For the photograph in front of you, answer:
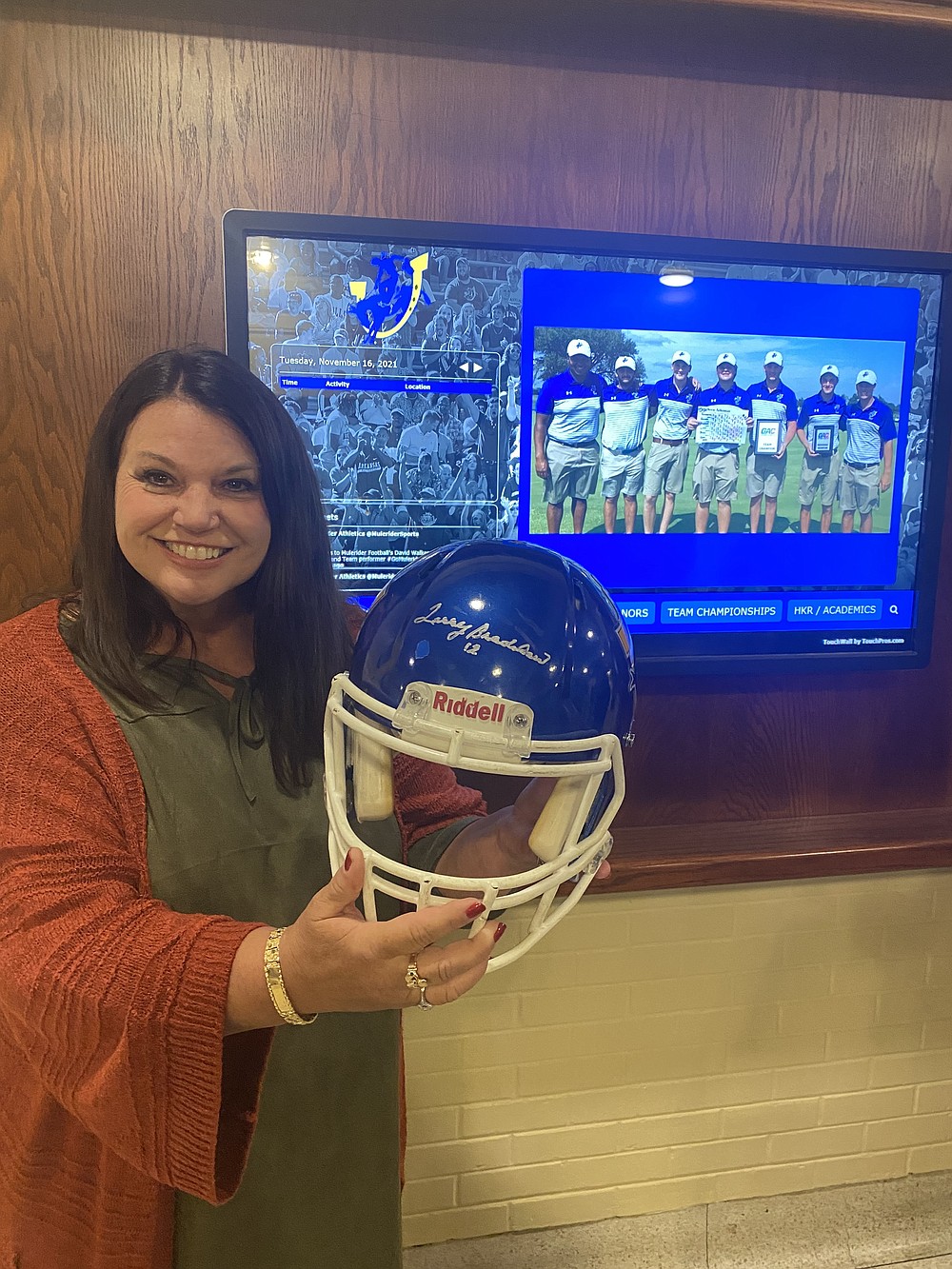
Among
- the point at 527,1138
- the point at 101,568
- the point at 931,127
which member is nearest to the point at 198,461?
the point at 101,568

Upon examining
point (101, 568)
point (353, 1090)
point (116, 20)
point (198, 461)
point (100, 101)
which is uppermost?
point (116, 20)

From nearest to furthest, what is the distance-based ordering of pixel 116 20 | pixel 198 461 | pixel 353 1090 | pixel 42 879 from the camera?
pixel 42 879, pixel 198 461, pixel 353 1090, pixel 116 20

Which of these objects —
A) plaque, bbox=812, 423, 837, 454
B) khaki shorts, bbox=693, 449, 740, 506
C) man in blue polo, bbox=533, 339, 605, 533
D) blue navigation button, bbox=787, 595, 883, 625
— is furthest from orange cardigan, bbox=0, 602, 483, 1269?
plaque, bbox=812, 423, 837, 454

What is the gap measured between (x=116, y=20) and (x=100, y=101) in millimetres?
134

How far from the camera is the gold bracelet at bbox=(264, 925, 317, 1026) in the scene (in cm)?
75

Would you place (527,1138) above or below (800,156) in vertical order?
below

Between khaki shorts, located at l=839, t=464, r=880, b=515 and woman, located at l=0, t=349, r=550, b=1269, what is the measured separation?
1.08m

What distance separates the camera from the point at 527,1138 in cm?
178

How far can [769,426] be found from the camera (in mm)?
1683

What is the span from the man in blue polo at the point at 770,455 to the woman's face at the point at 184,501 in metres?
1.09

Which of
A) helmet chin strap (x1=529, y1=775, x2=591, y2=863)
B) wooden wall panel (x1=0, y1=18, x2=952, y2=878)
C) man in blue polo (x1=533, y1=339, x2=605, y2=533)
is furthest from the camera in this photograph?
man in blue polo (x1=533, y1=339, x2=605, y2=533)

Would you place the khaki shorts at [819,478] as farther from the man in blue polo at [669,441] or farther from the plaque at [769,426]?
the man in blue polo at [669,441]

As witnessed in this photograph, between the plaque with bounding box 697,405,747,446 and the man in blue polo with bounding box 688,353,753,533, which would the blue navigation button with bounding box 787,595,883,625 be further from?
the plaque with bounding box 697,405,747,446

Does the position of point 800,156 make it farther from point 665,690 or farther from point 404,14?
point 665,690
